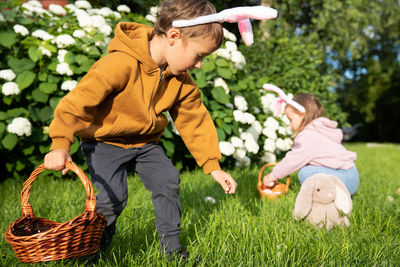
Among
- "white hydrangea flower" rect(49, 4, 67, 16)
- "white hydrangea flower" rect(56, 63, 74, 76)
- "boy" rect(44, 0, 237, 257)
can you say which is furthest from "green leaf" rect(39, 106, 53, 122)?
"boy" rect(44, 0, 237, 257)

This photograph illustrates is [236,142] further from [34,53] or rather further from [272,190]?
[34,53]

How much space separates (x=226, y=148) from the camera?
12.3 ft

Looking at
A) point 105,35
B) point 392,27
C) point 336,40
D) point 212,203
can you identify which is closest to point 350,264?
point 212,203

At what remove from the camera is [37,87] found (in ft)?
10.9

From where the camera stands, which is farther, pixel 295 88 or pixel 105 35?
pixel 295 88

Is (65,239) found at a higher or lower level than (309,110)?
higher

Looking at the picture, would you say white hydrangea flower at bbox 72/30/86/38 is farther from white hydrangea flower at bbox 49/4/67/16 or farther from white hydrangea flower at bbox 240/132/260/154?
white hydrangea flower at bbox 240/132/260/154

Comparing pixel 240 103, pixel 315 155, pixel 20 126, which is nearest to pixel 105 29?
pixel 20 126

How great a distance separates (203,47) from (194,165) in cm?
279

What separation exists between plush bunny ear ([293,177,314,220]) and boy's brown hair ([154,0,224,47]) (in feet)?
3.91

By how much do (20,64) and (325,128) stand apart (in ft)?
9.28

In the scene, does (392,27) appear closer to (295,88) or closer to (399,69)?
(399,69)

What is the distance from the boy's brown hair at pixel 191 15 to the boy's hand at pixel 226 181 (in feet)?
2.47

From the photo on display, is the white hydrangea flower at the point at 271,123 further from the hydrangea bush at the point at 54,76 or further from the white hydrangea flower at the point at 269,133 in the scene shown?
the hydrangea bush at the point at 54,76
